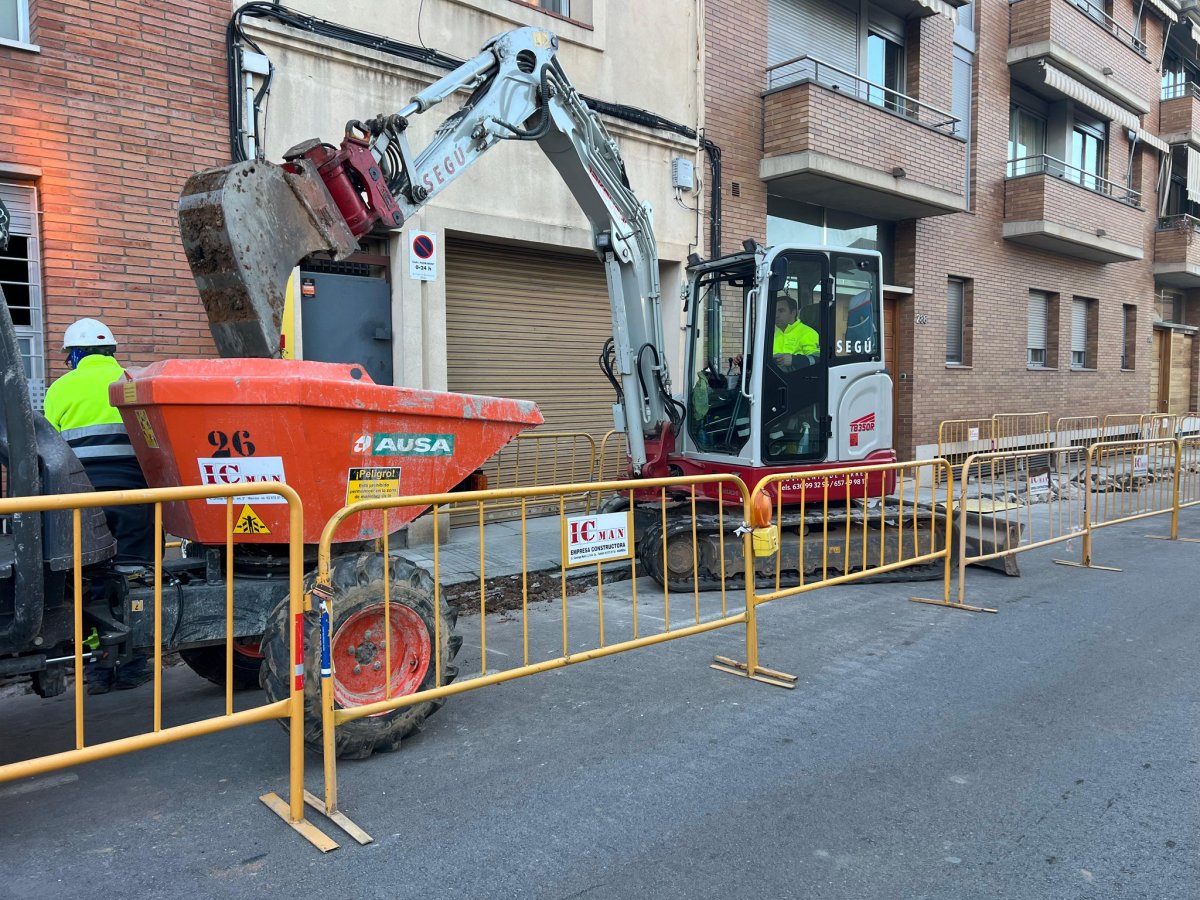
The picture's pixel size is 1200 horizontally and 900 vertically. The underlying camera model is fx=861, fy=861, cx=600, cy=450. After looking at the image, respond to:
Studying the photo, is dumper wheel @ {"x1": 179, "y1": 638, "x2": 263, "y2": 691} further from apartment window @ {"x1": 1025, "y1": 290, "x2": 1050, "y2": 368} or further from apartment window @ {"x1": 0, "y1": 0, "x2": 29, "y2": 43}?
apartment window @ {"x1": 1025, "y1": 290, "x2": 1050, "y2": 368}

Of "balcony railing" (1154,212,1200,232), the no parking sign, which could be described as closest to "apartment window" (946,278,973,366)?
"balcony railing" (1154,212,1200,232)

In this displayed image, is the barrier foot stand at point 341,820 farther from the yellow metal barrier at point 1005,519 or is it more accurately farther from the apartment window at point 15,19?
the apartment window at point 15,19

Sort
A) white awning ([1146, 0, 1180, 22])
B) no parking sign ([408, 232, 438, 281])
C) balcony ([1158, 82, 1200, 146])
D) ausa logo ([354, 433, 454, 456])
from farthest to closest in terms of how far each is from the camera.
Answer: balcony ([1158, 82, 1200, 146])
white awning ([1146, 0, 1180, 22])
no parking sign ([408, 232, 438, 281])
ausa logo ([354, 433, 454, 456])

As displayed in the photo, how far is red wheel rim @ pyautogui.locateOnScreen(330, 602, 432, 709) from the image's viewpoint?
155 inches

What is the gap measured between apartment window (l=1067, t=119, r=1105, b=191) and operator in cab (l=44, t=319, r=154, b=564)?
61.1 feet

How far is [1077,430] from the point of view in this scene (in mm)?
17625

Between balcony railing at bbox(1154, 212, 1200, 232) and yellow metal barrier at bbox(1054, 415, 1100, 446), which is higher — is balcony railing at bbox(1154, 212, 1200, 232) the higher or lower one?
the higher one

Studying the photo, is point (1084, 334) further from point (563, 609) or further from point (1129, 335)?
point (563, 609)

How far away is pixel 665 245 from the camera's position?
35.4 feet

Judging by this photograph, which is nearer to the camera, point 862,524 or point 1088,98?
point 862,524

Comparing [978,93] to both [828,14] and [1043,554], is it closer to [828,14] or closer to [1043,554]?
[828,14]

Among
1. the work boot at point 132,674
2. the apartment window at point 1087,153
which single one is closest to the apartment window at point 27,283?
the work boot at point 132,674

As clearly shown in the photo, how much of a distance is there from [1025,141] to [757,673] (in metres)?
16.1

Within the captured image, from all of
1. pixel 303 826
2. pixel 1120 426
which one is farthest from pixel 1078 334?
pixel 303 826
